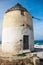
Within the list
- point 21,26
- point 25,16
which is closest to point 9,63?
point 21,26

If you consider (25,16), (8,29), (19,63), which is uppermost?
(25,16)

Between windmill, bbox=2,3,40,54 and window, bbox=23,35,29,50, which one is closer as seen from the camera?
windmill, bbox=2,3,40,54

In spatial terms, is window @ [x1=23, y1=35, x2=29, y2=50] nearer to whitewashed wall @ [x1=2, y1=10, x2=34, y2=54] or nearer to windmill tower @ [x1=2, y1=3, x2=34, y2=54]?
windmill tower @ [x1=2, y1=3, x2=34, y2=54]

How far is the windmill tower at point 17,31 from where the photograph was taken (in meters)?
4.97

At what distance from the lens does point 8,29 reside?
5.16m

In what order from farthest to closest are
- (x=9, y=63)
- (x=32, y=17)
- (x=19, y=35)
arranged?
(x=32, y=17) → (x=19, y=35) → (x=9, y=63)

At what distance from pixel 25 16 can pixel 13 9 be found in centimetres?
58

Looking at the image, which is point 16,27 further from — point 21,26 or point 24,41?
point 24,41

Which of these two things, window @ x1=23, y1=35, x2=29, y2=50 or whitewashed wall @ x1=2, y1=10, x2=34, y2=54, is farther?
window @ x1=23, y1=35, x2=29, y2=50

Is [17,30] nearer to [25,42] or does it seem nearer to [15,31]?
[15,31]

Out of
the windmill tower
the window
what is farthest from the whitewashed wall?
the window

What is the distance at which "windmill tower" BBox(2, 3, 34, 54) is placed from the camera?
16.3 feet

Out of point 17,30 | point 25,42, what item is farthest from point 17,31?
point 25,42

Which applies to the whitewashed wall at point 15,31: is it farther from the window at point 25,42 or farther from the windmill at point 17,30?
the window at point 25,42
